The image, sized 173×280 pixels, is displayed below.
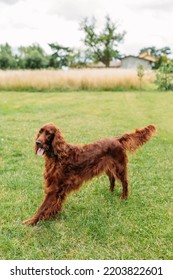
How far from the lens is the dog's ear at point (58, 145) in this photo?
3.44 m

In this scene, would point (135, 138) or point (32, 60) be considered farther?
point (32, 60)

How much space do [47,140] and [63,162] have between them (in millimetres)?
317

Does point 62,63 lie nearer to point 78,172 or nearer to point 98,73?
point 98,73

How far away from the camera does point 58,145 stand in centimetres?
347

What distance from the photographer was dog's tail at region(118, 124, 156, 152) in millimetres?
4121

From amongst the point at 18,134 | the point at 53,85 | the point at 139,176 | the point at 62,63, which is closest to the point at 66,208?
the point at 139,176

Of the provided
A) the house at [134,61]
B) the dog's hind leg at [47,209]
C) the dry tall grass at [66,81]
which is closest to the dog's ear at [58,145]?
the dog's hind leg at [47,209]

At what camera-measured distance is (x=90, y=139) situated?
726cm

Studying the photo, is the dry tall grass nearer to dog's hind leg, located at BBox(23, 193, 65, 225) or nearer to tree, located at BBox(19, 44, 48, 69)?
dog's hind leg, located at BBox(23, 193, 65, 225)

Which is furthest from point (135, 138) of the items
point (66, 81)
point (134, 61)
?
point (134, 61)

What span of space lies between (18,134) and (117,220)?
176 inches

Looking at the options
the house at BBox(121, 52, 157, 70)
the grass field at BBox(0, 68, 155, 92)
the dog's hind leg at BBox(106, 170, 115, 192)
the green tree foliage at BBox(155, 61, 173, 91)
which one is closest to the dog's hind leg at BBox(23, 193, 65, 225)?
the dog's hind leg at BBox(106, 170, 115, 192)

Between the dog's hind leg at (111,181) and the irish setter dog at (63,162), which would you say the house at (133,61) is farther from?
the irish setter dog at (63,162)

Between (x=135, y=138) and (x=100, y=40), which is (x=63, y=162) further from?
(x=100, y=40)
